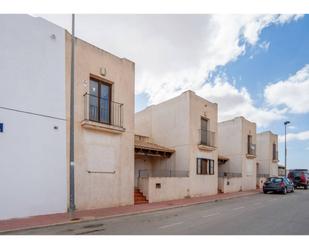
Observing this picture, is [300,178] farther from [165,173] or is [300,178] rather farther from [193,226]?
[193,226]

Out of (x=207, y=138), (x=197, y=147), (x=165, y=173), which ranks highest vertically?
(x=207, y=138)

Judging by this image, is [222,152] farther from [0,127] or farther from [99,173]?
[0,127]

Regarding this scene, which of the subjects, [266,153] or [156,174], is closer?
[156,174]

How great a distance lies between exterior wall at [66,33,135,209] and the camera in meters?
13.3

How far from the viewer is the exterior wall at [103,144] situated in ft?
43.6

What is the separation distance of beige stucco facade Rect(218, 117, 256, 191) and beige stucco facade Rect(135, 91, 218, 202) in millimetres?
6323

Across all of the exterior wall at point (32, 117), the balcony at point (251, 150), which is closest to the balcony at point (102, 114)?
the exterior wall at point (32, 117)

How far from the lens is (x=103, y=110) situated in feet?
48.6

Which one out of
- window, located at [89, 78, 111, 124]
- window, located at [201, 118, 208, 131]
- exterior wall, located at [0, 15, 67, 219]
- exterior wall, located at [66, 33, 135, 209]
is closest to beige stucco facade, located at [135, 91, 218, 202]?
window, located at [201, 118, 208, 131]

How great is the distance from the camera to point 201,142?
22.0 meters

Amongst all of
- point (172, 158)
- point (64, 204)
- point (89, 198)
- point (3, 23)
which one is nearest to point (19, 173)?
point (64, 204)

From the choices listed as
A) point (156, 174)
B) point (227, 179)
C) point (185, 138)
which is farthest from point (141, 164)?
point (227, 179)

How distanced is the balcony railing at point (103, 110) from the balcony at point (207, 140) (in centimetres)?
831

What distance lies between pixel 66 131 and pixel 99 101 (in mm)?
2603
